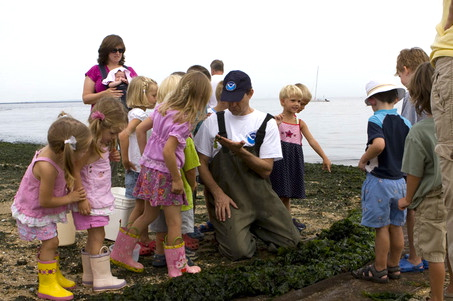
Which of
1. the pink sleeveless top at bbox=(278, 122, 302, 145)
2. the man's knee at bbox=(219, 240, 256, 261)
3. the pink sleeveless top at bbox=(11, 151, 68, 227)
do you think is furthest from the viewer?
the pink sleeveless top at bbox=(278, 122, 302, 145)

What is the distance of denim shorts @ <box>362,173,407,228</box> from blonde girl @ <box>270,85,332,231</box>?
1.61 metres

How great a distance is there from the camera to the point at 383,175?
4137mm

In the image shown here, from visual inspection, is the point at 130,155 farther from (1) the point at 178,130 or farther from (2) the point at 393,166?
(2) the point at 393,166

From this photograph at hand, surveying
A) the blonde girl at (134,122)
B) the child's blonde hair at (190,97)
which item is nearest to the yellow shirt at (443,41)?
the child's blonde hair at (190,97)

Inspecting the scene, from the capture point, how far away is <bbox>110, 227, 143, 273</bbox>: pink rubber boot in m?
4.55

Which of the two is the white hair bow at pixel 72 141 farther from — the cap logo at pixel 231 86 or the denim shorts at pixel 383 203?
the denim shorts at pixel 383 203

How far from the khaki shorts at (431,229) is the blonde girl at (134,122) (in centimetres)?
245

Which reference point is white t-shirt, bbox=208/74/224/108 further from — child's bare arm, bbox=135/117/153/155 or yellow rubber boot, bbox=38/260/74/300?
yellow rubber boot, bbox=38/260/74/300

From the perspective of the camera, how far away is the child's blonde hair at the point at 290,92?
5.74m

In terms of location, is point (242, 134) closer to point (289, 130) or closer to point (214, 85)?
point (289, 130)

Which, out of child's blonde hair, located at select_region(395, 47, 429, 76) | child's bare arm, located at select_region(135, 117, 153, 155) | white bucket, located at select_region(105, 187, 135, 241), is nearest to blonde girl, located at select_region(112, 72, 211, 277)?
child's bare arm, located at select_region(135, 117, 153, 155)

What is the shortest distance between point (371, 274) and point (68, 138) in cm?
256

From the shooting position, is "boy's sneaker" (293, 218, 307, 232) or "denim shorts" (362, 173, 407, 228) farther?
"boy's sneaker" (293, 218, 307, 232)

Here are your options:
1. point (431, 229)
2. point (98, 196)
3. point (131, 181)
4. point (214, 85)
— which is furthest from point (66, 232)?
point (431, 229)
